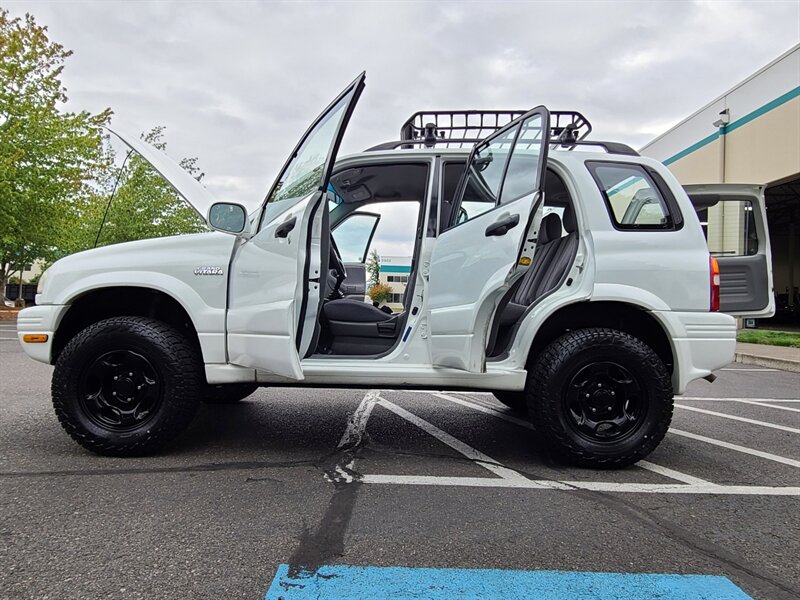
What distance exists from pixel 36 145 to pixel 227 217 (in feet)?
58.8

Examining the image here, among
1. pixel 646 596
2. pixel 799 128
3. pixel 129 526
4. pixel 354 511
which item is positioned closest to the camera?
pixel 646 596

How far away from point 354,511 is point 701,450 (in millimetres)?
2680

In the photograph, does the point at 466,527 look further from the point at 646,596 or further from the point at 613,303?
the point at 613,303

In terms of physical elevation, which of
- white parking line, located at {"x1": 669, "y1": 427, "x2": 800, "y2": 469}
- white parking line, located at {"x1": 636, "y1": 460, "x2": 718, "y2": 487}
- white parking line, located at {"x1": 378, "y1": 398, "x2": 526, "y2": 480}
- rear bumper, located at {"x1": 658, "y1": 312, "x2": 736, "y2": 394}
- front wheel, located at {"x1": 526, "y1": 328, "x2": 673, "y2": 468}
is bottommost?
Result: white parking line, located at {"x1": 669, "y1": 427, "x2": 800, "y2": 469}

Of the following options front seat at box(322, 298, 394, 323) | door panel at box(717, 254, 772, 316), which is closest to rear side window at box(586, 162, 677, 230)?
door panel at box(717, 254, 772, 316)

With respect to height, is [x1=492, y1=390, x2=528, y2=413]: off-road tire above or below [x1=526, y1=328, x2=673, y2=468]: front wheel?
below

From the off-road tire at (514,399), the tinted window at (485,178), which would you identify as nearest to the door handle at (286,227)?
the tinted window at (485,178)

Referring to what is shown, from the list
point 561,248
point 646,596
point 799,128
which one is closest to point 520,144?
point 561,248

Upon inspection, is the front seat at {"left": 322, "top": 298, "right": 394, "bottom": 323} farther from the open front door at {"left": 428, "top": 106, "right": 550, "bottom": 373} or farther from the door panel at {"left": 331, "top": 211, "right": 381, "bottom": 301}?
the door panel at {"left": 331, "top": 211, "right": 381, "bottom": 301}

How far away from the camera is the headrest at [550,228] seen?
4.00 meters

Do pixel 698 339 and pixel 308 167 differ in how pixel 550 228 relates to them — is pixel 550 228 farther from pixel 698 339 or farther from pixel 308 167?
pixel 308 167

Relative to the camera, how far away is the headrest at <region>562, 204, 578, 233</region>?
3.73 meters

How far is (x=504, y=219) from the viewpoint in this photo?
3.06 metres

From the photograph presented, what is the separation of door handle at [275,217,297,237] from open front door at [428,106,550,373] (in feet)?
2.96
